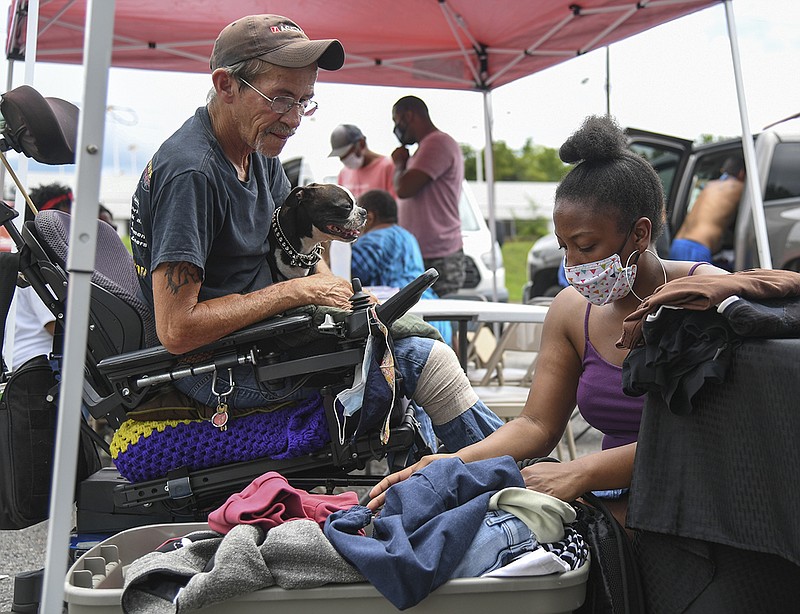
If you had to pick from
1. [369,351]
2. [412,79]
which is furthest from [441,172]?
[369,351]

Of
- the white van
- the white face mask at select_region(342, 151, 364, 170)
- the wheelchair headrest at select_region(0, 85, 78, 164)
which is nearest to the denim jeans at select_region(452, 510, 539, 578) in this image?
the wheelchair headrest at select_region(0, 85, 78, 164)

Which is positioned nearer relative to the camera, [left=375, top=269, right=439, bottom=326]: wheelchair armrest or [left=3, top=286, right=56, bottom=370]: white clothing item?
[left=375, top=269, right=439, bottom=326]: wheelchair armrest

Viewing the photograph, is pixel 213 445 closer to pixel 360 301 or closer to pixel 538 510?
pixel 360 301

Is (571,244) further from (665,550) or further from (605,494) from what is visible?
(665,550)

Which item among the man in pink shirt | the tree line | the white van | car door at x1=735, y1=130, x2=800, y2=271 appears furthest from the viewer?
the tree line

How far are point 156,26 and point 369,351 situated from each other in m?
4.03

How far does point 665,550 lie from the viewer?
1615 mm

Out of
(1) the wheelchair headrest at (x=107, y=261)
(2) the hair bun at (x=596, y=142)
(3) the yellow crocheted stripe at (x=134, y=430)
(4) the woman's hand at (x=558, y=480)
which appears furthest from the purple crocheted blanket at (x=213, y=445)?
(2) the hair bun at (x=596, y=142)

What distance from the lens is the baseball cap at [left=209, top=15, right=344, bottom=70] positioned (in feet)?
7.54

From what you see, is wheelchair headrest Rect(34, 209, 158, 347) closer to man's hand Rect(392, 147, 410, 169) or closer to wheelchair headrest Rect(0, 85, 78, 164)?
wheelchair headrest Rect(0, 85, 78, 164)

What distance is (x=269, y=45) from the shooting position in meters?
2.30

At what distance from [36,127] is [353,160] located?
12.0 feet

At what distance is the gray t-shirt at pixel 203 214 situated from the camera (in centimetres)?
213

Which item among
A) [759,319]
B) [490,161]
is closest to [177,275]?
[759,319]
